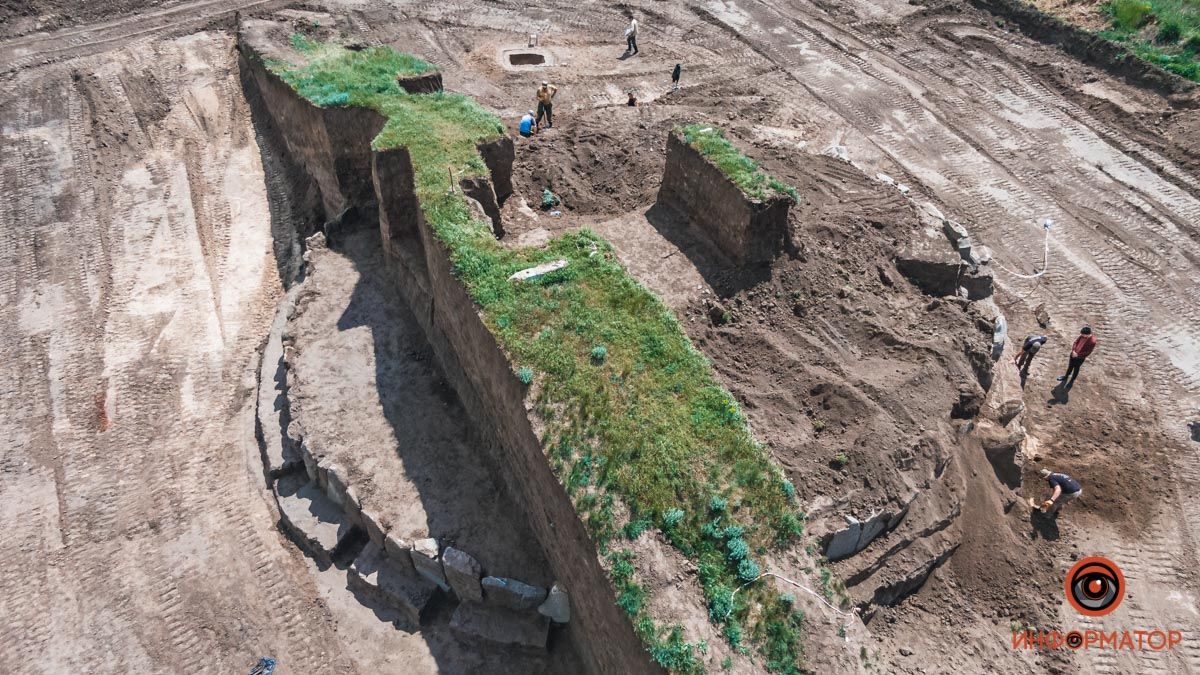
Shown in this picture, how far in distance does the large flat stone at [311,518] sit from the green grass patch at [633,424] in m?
3.81

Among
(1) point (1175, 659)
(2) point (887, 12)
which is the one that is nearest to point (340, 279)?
(1) point (1175, 659)

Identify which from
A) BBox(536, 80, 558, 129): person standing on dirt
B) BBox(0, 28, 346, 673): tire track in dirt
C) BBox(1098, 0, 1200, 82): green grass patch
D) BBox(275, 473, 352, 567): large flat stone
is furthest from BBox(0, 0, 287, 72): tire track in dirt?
BBox(1098, 0, 1200, 82): green grass patch

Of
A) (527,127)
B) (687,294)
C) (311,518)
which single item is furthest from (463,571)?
(527,127)

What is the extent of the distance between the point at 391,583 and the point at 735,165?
8.40 meters

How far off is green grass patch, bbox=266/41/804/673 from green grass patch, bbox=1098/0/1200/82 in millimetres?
18118

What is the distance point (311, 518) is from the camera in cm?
1015

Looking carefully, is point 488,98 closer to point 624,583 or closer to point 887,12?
point 887,12

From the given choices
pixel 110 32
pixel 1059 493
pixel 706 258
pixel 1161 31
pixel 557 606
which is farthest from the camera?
pixel 110 32

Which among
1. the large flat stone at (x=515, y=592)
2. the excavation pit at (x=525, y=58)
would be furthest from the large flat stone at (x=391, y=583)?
the excavation pit at (x=525, y=58)

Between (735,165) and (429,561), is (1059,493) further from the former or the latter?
(429,561)

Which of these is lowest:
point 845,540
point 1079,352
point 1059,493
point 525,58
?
point 1059,493

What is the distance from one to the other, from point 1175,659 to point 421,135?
13130mm

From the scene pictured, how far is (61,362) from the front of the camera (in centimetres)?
1271

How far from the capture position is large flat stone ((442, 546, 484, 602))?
8930 mm
